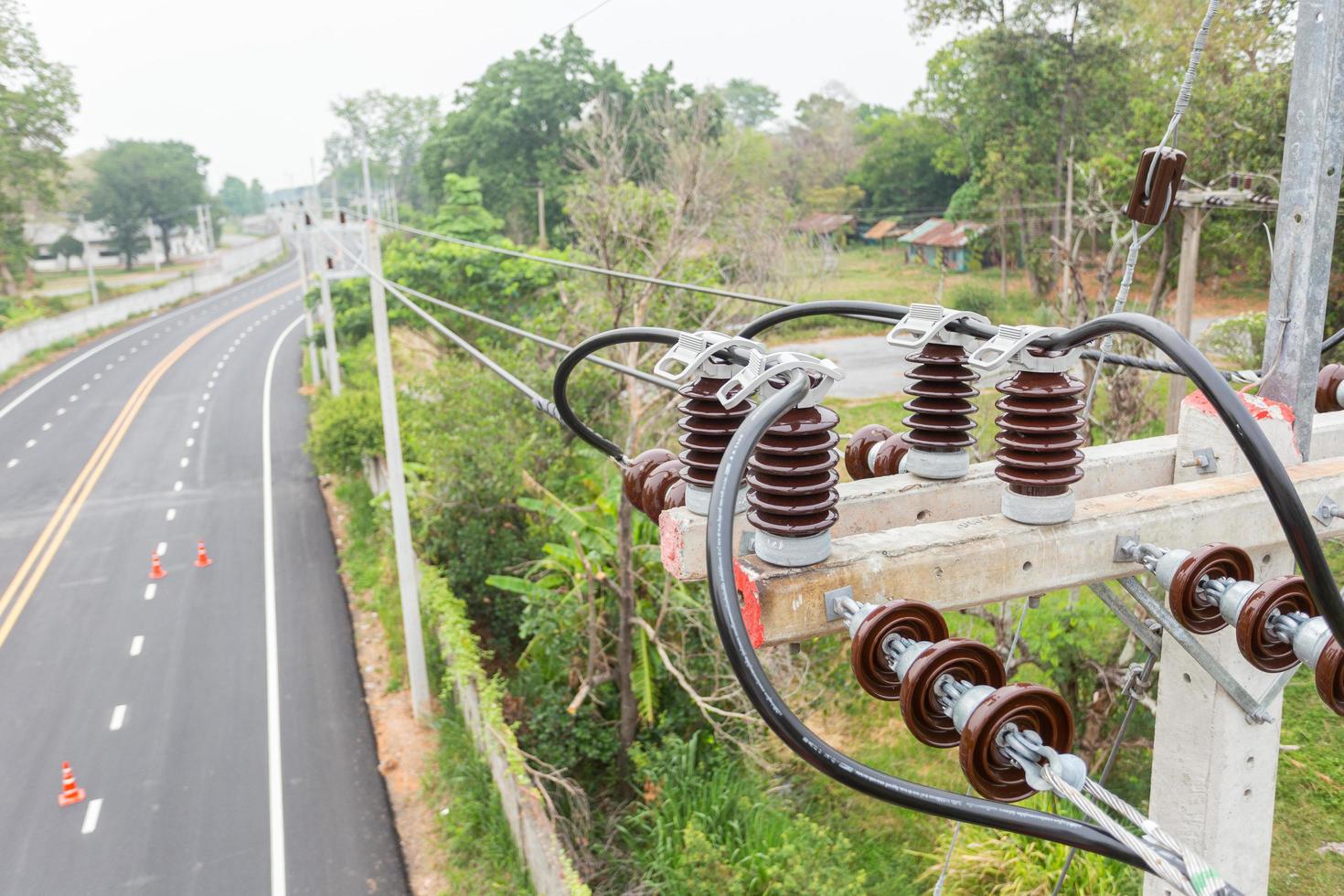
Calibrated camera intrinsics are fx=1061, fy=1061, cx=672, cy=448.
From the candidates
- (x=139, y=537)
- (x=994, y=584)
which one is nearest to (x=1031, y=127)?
(x=139, y=537)

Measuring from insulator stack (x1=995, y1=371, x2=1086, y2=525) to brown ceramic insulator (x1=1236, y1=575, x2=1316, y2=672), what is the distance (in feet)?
1.78

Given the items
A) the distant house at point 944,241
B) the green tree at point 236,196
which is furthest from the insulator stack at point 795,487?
the green tree at point 236,196

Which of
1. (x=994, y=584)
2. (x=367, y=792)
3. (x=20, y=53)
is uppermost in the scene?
(x=20, y=53)

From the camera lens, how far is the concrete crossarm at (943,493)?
9.44 feet

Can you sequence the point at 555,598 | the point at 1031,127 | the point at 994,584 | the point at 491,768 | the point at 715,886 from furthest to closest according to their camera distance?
the point at 1031,127 < the point at 555,598 < the point at 491,768 < the point at 715,886 < the point at 994,584

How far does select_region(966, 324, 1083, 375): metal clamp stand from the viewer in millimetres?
2828

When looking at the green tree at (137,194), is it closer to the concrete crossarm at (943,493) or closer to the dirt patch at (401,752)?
the dirt patch at (401,752)

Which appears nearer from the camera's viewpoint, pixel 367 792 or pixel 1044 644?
pixel 1044 644

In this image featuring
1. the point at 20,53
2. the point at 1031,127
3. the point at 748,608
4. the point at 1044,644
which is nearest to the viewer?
the point at 748,608

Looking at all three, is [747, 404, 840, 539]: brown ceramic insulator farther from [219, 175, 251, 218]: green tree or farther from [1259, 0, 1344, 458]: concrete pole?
[219, 175, 251, 218]: green tree

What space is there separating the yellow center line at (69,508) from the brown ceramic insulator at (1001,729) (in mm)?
18950

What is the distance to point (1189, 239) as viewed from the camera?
13.6 meters

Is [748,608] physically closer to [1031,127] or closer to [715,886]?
[715,886]

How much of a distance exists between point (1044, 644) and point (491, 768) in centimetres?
626
